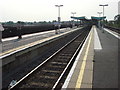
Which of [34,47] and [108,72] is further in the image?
[34,47]

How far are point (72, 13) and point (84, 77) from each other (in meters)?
97.4

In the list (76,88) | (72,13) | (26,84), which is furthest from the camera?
(72,13)

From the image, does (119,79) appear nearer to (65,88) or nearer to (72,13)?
(65,88)

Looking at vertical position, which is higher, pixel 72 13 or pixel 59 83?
pixel 72 13

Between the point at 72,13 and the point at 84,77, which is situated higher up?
the point at 72,13

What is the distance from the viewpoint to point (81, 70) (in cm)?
958

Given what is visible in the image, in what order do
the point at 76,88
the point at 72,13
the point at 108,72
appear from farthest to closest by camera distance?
the point at 72,13 → the point at 108,72 → the point at 76,88

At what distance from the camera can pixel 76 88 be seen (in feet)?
22.5

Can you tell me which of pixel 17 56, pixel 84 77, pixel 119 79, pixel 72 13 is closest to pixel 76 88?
pixel 84 77

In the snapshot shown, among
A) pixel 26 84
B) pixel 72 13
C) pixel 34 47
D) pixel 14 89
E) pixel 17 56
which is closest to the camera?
pixel 14 89

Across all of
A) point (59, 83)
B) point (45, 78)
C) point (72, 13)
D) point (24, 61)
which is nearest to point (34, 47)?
point (24, 61)

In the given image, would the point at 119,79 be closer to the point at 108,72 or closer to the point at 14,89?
the point at 108,72

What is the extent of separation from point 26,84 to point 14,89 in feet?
2.81

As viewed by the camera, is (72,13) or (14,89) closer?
(14,89)
